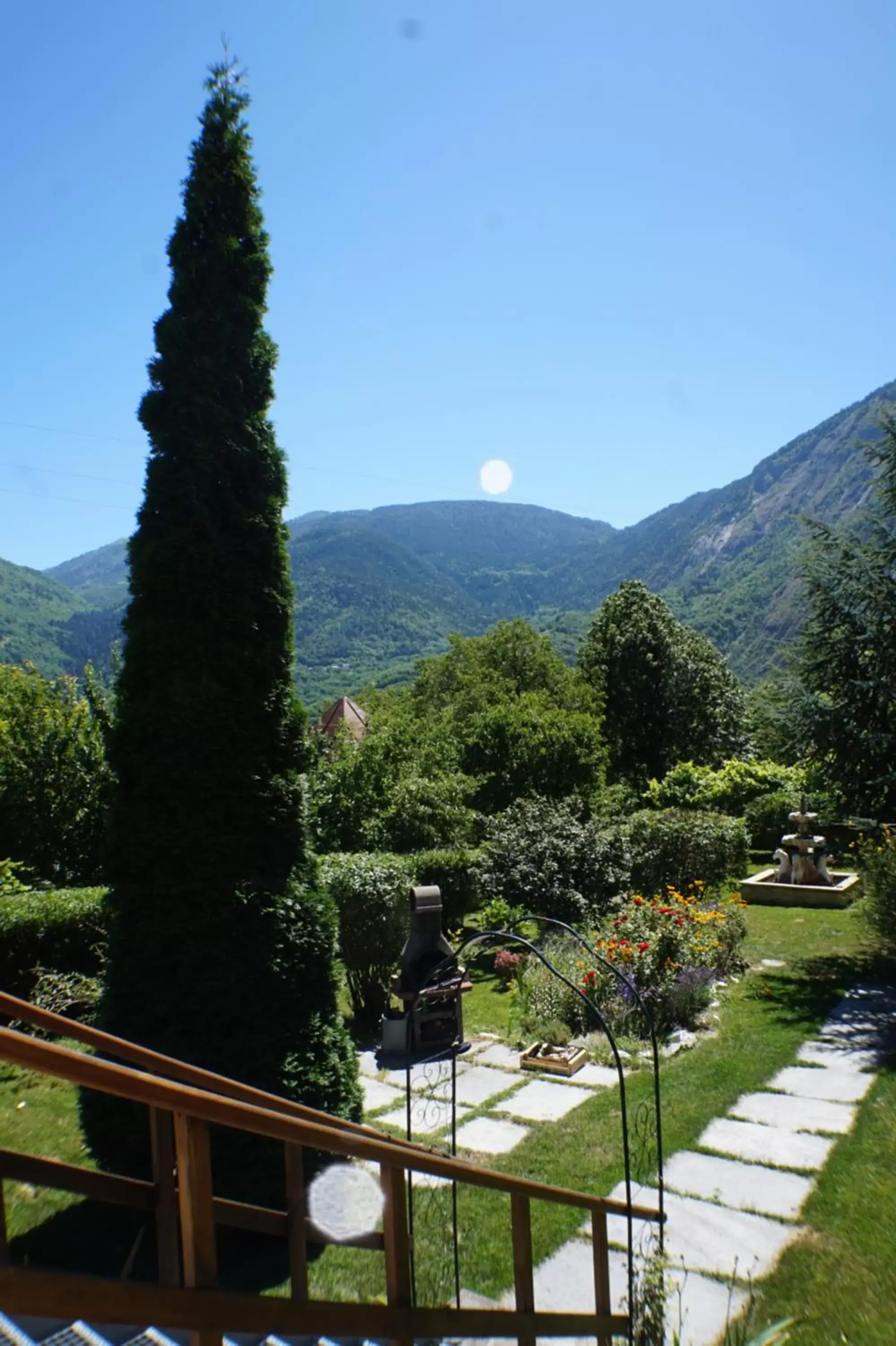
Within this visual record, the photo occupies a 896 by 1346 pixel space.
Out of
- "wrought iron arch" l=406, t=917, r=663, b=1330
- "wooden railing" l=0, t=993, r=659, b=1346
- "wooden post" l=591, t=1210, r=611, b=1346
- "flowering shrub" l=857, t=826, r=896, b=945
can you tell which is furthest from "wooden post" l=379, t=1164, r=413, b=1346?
"flowering shrub" l=857, t=826, r=896, b=945

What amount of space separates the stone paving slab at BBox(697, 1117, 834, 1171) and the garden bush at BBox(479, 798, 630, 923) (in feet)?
21.1

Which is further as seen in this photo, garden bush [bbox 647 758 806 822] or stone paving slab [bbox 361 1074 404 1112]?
garden bush [bbox 647 758 806 822]

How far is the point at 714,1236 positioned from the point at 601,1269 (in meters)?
1.77

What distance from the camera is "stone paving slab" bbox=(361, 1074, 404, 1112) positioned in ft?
22.9

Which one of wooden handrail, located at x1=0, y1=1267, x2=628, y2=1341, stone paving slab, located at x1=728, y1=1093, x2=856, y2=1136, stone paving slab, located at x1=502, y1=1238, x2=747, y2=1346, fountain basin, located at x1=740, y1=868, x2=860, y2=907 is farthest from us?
fountain basin, located at x1=740, y1=868, x2=860, y2=907

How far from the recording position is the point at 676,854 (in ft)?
48.5

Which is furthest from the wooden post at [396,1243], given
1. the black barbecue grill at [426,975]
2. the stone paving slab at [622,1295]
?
the black barbecue grill at [426,975]

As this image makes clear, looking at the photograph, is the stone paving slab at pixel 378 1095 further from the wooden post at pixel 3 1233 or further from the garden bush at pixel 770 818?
the garden bush at pixel 770 818

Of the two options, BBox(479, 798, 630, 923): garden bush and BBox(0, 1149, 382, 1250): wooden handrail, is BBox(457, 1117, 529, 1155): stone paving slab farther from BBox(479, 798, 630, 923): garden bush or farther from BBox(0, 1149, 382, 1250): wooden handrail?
BBox(479, 798, 630, 923): garden bush

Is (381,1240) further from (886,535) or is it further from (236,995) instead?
(886,535)

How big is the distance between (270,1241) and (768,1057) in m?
4.70

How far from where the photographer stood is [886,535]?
10.7 metres

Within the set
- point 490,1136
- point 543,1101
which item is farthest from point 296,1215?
point 543,1101

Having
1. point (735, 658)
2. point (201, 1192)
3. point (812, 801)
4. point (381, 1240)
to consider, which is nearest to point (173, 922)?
point (381, 1240)
